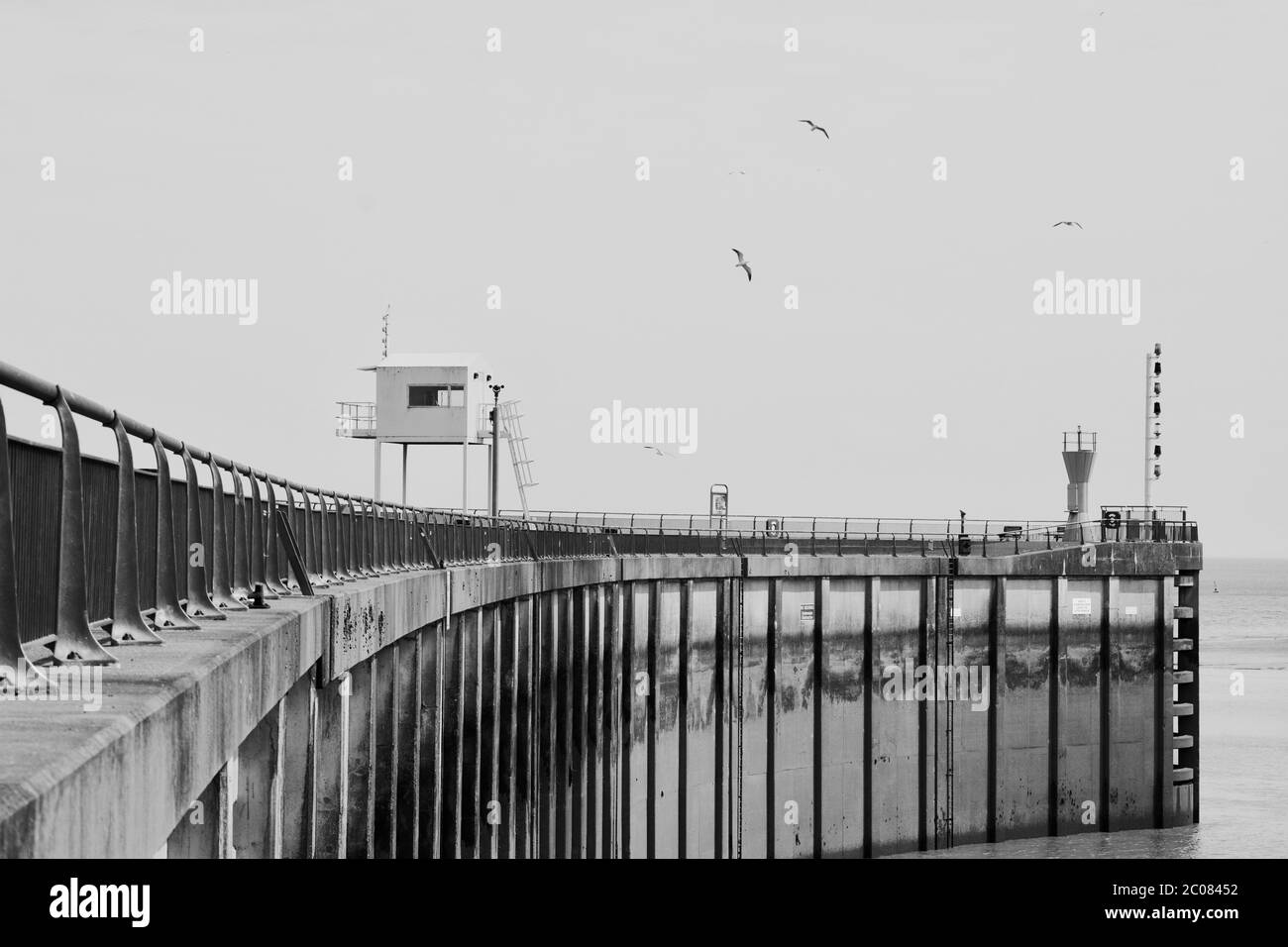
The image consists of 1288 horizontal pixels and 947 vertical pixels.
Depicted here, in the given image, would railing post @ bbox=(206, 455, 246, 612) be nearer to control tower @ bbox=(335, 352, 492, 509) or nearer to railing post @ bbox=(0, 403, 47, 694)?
railing post @ bbox=(0, 403, 47, 694)

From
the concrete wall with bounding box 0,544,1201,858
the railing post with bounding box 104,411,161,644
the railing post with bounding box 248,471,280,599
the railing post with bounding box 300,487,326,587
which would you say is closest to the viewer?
the concrete wall with bounding box 0,544,1201,858

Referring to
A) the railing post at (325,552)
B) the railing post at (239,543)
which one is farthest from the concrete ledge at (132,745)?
the railing post at (325,552)

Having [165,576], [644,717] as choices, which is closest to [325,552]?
[165,576]

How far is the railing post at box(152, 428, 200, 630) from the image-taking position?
1098cm

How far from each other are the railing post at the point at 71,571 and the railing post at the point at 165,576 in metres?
2.37

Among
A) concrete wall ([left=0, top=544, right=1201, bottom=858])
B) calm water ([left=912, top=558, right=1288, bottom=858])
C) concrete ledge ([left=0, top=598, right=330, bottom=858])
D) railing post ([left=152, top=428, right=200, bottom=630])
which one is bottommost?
calm water ([left=912, top=558, right=1288, bottom=858])

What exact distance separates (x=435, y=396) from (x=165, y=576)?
5897 centimetres

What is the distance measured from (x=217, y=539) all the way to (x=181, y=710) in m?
6.03

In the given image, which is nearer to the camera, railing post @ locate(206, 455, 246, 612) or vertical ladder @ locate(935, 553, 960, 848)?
railing post @ locate(206, 455, 246, 612)

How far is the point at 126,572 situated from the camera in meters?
9.77

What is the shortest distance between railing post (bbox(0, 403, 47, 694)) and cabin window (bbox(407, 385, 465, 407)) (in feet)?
204

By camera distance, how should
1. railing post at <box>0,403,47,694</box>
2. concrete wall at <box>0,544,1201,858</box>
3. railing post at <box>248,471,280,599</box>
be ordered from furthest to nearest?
railing post at <box>248,471,280,599</box> → concrete wall at <box>0,544,1201,858</box> → railing post at <box>0,403,47,694</box>

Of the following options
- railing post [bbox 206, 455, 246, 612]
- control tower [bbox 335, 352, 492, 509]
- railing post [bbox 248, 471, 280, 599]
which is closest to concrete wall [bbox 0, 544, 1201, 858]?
railing post [bbox 206, 455, 246, 612]

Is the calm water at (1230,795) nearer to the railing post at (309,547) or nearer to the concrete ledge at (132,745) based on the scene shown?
the railing post at (309,547)
